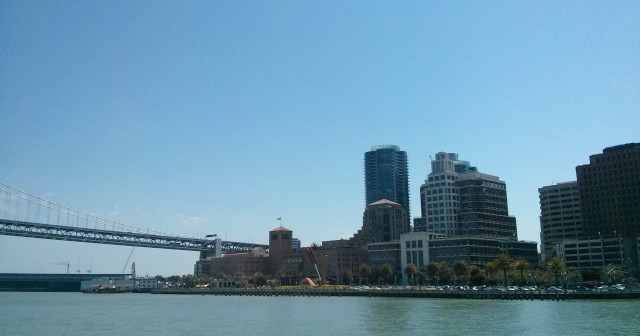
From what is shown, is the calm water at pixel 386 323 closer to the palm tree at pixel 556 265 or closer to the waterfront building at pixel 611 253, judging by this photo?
the palm tree at pixel 556 265

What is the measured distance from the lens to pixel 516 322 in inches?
3135

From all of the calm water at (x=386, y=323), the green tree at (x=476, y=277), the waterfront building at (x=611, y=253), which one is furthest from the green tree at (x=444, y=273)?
the calm water at (x=386, y=323)

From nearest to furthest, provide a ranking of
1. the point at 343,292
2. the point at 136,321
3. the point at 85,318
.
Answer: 1. the point at 136,321
2. the point at 85,318
3. the point at 343,292

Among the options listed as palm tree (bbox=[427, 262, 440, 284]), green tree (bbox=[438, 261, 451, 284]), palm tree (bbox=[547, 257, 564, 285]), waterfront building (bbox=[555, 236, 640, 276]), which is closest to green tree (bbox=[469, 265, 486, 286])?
palm tree (bbox=[427, 262, 440, 284])

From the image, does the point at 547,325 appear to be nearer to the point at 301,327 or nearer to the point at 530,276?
the point at 301,327

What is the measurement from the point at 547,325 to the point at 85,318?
74537 millimetres

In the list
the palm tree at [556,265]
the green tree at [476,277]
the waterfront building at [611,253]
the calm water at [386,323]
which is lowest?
the calm water at [386,323]

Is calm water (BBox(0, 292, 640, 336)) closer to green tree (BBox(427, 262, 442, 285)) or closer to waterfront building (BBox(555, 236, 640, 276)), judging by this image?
green tree (BBox(427, 262, 442, 285))

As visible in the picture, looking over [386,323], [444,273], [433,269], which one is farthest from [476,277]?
[386,323]

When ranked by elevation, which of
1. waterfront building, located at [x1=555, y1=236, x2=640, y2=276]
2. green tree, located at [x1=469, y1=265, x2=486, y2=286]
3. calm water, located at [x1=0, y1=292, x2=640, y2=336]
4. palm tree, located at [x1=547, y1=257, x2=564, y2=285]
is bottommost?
calm water, located at [x1=0, y1=292, x2=640, y2=336]

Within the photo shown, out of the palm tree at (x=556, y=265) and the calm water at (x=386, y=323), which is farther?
the palm tree at (x=556, y=265)

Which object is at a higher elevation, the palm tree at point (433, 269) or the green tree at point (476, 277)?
the palm tree at point (433, 269)

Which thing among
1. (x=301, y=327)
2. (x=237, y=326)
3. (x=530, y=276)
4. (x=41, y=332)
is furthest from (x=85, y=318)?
(x=530, y=276)

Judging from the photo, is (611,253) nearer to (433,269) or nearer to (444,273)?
(444,273)
